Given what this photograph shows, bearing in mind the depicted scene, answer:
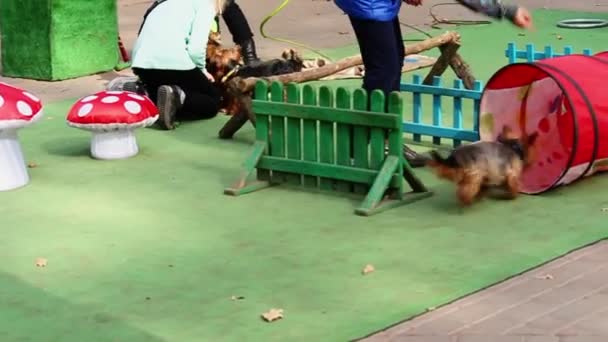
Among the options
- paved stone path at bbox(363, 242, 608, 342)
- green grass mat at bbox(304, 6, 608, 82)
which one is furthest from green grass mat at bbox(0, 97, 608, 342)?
green grass mat at bbox(304, 6, 608, 82)

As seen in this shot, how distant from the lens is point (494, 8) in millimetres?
6699

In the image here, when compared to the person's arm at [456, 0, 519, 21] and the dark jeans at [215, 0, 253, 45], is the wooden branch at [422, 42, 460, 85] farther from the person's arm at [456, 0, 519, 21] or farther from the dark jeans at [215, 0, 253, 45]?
the dark jeans at [215, 0, 253, 45]

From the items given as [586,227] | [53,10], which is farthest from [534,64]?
[53,10]

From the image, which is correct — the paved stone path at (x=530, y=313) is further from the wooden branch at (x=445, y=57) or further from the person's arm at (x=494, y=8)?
the wooden branch at (x=445, y=57)

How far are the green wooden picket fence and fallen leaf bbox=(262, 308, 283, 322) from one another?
1547 mm

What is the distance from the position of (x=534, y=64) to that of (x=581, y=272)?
172 centimetres

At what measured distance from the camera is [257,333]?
4.79 metres

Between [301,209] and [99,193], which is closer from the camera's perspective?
[301,209]

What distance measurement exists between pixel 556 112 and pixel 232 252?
2248mm

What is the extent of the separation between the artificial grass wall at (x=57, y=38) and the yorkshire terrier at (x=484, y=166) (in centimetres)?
536

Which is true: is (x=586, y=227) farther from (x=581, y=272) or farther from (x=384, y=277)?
(x=384, y=277)

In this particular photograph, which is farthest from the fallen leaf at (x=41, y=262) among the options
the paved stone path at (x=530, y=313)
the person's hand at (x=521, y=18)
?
the person's hand at (x=521, y=18)

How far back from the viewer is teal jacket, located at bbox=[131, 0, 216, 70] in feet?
28.7

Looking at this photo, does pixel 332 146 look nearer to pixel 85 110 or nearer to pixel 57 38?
pixel 85 110
